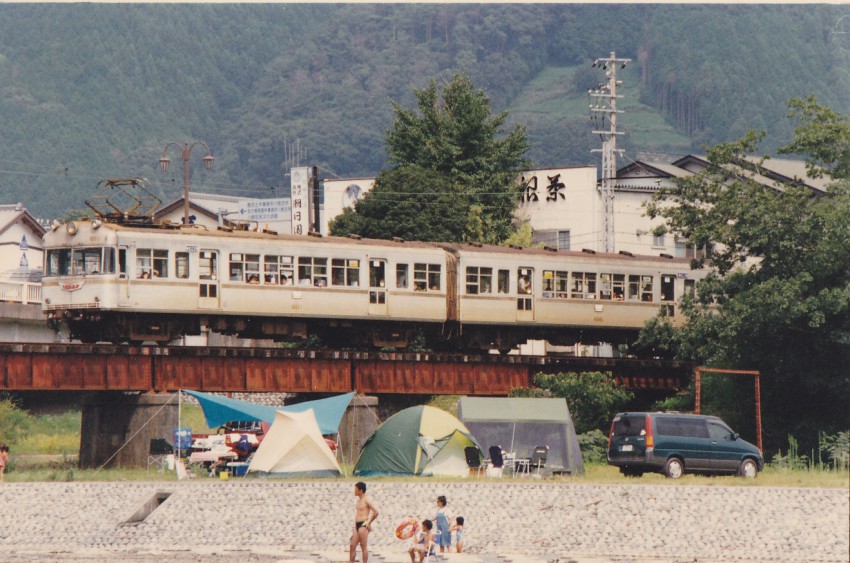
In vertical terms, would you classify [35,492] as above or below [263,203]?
below

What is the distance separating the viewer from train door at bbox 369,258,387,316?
152 ft

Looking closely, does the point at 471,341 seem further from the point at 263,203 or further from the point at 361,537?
the point at 263,203

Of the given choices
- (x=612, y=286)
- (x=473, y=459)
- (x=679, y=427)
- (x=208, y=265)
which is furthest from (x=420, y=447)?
(x=612, y=286)

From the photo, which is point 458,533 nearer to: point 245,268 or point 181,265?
point 181,265

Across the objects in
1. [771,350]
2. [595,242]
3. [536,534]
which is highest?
[595,242]

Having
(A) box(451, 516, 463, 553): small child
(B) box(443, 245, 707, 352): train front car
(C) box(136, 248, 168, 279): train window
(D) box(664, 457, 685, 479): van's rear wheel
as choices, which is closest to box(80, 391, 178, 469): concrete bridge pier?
(C) box(136, 248, 168, 279): train window

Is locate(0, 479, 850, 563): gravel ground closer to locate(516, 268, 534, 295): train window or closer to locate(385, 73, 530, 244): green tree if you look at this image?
locate(516, 268, 534, 295): train window

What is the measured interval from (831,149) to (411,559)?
22.0 meters

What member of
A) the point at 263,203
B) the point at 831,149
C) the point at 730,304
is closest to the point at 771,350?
the point at 730,304

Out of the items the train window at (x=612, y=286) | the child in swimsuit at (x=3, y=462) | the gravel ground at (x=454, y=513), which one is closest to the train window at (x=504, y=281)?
the train window at (x=612, y=286)

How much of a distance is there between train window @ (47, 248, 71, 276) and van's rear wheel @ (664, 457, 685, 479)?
720 inches

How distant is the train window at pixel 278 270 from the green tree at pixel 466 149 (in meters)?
27.0

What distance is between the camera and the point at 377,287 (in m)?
46.4

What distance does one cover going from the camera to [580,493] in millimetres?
30188
